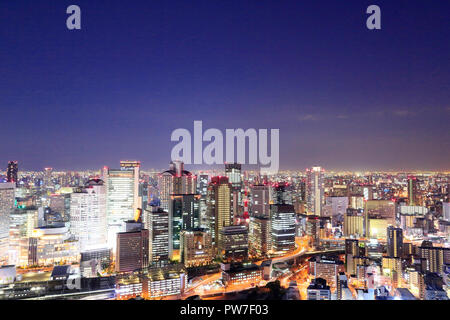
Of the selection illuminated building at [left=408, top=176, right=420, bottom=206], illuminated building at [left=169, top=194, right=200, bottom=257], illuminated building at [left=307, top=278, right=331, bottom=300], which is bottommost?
illuminated building at [left=307, top=278, right=331, bottom=300]

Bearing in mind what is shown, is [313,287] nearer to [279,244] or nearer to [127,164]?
[279,244]

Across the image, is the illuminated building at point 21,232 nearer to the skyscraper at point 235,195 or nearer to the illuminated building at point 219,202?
the illuminated building at point 219,202

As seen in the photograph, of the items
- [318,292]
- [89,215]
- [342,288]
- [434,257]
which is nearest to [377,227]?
[434,257]

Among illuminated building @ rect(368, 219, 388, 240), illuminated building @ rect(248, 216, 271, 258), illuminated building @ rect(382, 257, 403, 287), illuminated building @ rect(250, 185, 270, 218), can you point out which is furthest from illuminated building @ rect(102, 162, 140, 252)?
illuminated building @ rect(368, 219, 388, 240)

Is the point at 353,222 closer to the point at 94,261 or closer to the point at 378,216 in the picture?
the point at 378,216

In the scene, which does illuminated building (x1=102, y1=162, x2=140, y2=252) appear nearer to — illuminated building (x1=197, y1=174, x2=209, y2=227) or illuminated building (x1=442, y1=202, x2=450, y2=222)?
illuminated building (x1=197, y1=174, x2=209, y2=227)

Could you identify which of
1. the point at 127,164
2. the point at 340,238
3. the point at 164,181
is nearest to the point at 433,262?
the point at 340,238
